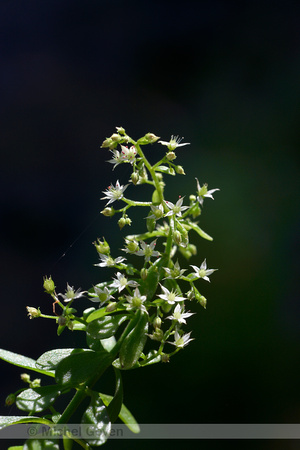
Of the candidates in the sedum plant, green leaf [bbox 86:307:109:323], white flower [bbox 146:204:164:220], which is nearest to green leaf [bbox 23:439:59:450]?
the sedum plant

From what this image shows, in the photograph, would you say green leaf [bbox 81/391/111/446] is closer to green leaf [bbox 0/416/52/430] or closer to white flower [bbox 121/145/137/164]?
green leaf [bbox 0/416/52/430]

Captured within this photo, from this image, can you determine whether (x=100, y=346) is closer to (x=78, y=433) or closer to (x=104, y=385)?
(x=78, y=433)

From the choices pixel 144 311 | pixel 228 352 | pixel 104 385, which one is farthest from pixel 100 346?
pixel 228 352

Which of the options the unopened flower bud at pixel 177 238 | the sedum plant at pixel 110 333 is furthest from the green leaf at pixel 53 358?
the unopened flower bud at pixel 177 238

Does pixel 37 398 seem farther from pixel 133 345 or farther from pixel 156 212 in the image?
pixel 156 212

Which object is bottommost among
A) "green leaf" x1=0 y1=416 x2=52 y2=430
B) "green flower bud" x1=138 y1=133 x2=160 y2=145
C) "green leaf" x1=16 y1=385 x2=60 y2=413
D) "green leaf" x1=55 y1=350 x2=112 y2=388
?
"green leaf" x1=0 y1=416 x2=52 y2=430

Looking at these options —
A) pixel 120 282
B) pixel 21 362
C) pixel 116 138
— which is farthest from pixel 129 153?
pixel 21 362

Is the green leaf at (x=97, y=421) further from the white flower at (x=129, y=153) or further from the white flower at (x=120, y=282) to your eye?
the white flower at (x=129, y=153)
